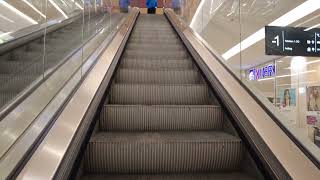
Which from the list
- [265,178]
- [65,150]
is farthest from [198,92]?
[65,150]

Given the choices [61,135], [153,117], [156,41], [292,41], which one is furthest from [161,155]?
[292,41]

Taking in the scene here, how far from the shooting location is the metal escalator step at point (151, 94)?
103 inches

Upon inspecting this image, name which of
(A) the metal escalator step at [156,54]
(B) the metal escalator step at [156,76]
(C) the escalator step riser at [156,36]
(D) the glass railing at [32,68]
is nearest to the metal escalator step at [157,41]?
(C) the escalator step riser at [156,36]

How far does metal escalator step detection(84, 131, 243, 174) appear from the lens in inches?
71.7

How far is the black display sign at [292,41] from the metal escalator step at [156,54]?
243 centimetres

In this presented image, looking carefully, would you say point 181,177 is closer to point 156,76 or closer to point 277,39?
point 156,76

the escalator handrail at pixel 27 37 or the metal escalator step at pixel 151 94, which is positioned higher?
the escalator handrail at pixel 27 37

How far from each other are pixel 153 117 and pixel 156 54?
1778 mm

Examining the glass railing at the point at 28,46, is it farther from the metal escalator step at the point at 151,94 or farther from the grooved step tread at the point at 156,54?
the grooved step tread at the point at 156,54

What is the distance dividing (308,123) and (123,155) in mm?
7403

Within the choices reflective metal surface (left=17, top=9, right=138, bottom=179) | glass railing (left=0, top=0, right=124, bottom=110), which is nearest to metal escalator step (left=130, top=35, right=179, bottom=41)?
glass railing (left=0, top=0, right=124, bottom=110)

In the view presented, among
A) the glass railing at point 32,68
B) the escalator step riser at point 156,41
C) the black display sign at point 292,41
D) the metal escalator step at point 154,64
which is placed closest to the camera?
the glass railing at point 32,68

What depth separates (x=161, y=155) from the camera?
1838mm

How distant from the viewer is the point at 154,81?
122 inches
